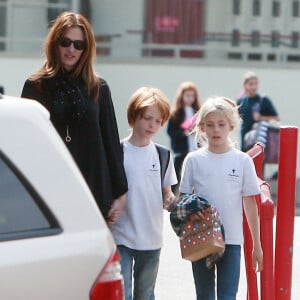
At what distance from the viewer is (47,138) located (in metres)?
3.73

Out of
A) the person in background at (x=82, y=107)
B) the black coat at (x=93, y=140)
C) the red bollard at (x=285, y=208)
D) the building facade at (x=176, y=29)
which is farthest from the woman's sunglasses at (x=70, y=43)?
the building facade at (x=176, y=29)

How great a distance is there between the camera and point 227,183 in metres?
5.90

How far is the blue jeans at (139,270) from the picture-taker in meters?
5.74

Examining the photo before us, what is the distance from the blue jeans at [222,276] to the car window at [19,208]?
95.8 inches

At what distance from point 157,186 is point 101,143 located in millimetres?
499

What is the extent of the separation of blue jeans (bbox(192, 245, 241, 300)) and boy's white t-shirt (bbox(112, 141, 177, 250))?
1.25 ft

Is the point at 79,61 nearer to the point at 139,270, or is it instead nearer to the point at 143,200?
the point at 143,200

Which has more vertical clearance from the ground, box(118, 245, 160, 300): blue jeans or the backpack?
the backpack

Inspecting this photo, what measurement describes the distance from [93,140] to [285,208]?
168 centimetres

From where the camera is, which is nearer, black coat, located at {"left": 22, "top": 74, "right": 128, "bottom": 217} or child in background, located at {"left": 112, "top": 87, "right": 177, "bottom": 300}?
black coat, located at {"left": 22, "top": 74, "right": 128, "bottom": 217}

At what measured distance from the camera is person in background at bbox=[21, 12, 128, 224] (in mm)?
5406

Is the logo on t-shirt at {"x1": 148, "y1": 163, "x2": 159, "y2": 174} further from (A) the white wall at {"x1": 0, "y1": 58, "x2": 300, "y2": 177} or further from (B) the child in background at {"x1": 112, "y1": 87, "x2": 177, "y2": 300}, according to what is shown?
(A) the white wall at {"x1": 0, "y1": 58, "x2": 300, "y2": 177}

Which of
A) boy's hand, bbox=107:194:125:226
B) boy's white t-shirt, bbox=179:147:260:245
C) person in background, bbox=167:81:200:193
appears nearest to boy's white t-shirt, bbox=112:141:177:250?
boy's hand, bbox=107:194:125:226

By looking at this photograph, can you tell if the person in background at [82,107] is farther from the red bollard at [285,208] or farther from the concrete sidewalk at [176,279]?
the concrete sidewalk at [176,279]
